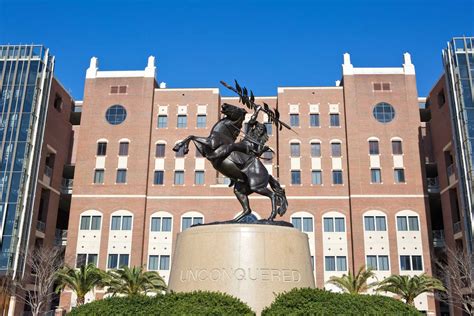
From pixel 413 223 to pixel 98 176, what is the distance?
1309 inches

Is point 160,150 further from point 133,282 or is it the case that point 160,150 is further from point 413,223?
point 413,223

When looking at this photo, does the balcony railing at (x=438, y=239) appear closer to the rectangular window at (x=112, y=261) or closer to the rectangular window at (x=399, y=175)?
the rectangular window at (x=399, y=175)

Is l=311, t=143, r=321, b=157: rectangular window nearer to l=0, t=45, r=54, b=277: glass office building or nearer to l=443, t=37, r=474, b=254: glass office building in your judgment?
l=443, t=37, r=474, b=254: glass office building

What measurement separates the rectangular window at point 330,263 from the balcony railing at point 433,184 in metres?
13.1

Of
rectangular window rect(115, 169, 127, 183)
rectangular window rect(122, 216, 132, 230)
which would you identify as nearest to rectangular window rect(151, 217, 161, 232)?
rectangular window rect(122, 216, 132, 230)

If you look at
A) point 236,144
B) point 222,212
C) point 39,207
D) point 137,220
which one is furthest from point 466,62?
point 39,207

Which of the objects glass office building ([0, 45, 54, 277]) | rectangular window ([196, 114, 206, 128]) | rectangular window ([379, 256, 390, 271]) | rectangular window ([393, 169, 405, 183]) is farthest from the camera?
rectangular window ([196, 114, 206, 128])

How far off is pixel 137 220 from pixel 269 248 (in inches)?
1543

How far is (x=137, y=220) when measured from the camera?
51.4 m

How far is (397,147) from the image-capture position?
5288 cm

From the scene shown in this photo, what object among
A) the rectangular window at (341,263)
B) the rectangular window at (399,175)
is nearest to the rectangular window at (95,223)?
the rectangular window at (341,263)

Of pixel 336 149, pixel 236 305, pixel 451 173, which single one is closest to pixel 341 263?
pixel 336 149

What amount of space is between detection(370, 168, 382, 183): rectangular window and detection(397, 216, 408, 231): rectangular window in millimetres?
4298

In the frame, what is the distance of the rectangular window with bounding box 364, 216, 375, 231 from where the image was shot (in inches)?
1970
